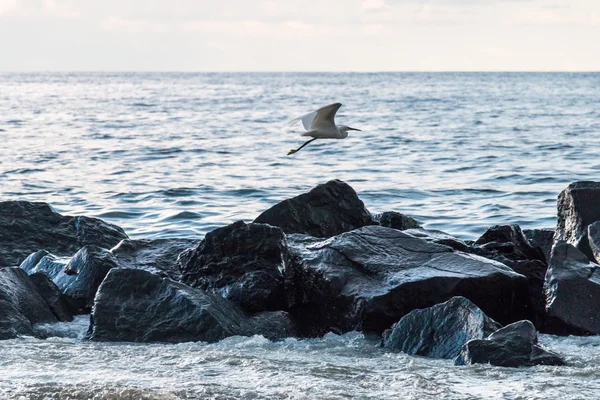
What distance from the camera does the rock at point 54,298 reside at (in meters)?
8.35

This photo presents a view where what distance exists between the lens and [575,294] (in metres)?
7.92

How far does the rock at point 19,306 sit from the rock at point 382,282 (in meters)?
2.23

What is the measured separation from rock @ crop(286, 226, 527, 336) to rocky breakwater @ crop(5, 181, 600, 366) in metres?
0.01

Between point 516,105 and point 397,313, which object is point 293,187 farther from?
point 516,105

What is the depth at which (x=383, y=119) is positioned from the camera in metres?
39.2

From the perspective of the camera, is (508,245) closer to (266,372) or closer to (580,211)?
(580,211)

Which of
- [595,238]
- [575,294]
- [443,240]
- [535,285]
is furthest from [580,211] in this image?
[575,294]

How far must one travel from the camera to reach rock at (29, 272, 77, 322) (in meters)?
8.35

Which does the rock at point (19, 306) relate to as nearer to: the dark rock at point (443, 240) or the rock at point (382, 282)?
the rock at point (382, 282)

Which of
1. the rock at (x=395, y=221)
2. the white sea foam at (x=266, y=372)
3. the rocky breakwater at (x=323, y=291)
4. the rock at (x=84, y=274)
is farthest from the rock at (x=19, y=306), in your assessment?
the rock at (x=395, y=221)

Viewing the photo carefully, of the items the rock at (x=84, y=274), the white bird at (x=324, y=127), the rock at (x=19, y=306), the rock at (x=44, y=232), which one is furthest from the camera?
the white bird at (x=324, y=127)

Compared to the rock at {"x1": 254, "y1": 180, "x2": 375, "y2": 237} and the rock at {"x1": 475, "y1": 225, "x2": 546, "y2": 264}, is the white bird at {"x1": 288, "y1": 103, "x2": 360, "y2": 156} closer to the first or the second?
the rock at {"x1": 254, "y1": 180, "x2": 375, "y2": 237}

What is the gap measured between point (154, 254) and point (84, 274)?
2.96 ft

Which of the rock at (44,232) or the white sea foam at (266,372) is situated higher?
the rock at (44,232)
